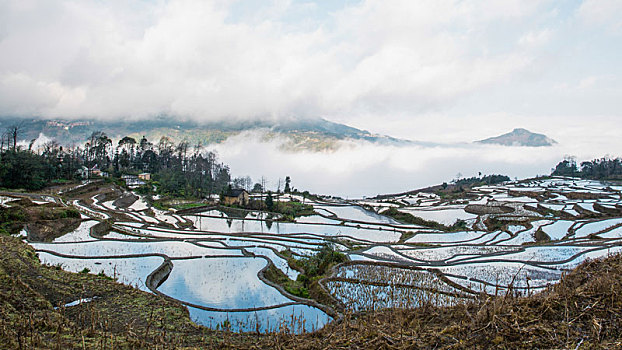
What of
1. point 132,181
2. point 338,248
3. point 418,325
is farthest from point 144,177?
point 418,325

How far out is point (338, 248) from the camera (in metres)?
22.2

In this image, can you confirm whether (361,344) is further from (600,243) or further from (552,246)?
(600,243)

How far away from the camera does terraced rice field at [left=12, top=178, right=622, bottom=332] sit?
1173 cm

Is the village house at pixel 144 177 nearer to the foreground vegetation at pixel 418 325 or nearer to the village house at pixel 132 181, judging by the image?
the village house at pixel 132 181

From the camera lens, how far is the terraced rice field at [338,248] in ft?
38.5

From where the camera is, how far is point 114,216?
30.3m

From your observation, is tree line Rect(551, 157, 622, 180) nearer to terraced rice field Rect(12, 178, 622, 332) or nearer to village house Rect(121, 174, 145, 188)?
terraced rice field Rect(12, 178, 622, 332)

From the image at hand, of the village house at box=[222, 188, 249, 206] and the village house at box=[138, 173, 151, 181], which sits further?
the village house at box=[138, 173, 151, 181]

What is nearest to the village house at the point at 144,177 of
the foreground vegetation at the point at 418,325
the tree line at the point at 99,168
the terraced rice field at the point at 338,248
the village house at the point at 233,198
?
the tree line at the point at 99,168

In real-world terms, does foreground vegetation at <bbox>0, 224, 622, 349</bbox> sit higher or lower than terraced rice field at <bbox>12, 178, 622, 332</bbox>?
higher

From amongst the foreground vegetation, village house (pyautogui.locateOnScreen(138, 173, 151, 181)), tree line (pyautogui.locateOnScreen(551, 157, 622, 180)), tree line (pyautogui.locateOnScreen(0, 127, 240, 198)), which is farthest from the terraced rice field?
tree line (pyautogui.locateOnScreen(551, 157, 622, 180))

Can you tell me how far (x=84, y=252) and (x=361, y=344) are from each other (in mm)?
17724

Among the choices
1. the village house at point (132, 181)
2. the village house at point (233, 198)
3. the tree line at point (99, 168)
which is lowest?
the village house at point (233, 198)

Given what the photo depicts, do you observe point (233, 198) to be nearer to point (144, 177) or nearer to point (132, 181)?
point (132, 181)
